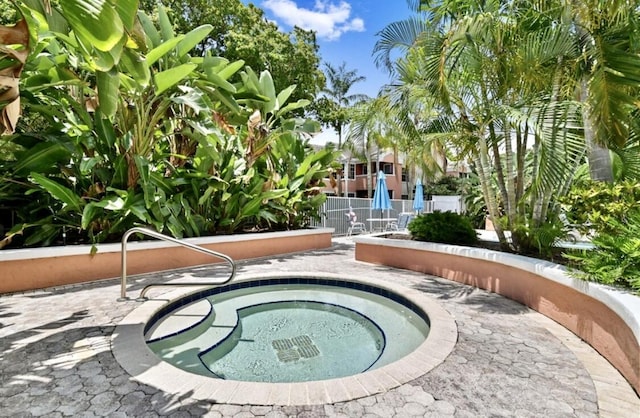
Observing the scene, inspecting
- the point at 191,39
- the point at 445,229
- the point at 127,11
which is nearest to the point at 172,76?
the point at 191,39

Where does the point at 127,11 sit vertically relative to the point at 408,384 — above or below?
above

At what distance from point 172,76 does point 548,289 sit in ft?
22.2

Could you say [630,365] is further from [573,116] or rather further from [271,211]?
[271,211]

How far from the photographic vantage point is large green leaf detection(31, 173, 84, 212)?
514 centimetres

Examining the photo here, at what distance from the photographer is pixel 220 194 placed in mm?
7945

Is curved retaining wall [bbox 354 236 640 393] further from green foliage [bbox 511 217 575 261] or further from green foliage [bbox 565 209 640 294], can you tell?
green foliage [bbox 511 217 575 261]

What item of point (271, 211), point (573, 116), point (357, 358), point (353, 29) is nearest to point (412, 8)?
point (573, 116)

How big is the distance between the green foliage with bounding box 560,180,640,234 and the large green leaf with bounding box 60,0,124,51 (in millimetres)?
5267

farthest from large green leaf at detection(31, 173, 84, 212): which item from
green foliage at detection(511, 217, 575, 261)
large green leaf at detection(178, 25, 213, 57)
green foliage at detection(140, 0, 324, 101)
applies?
green foliage at detection(140, 0, 324, 101)

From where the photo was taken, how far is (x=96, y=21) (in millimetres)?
1716

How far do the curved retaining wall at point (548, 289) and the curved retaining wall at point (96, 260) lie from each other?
3.67 m

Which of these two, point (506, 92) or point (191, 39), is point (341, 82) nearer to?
point (191, 39)

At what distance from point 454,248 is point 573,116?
9.23 ft

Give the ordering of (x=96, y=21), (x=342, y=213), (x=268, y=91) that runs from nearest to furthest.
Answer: (x=96, y=21) → (x=268, y=91) → (x=342, y=213)
